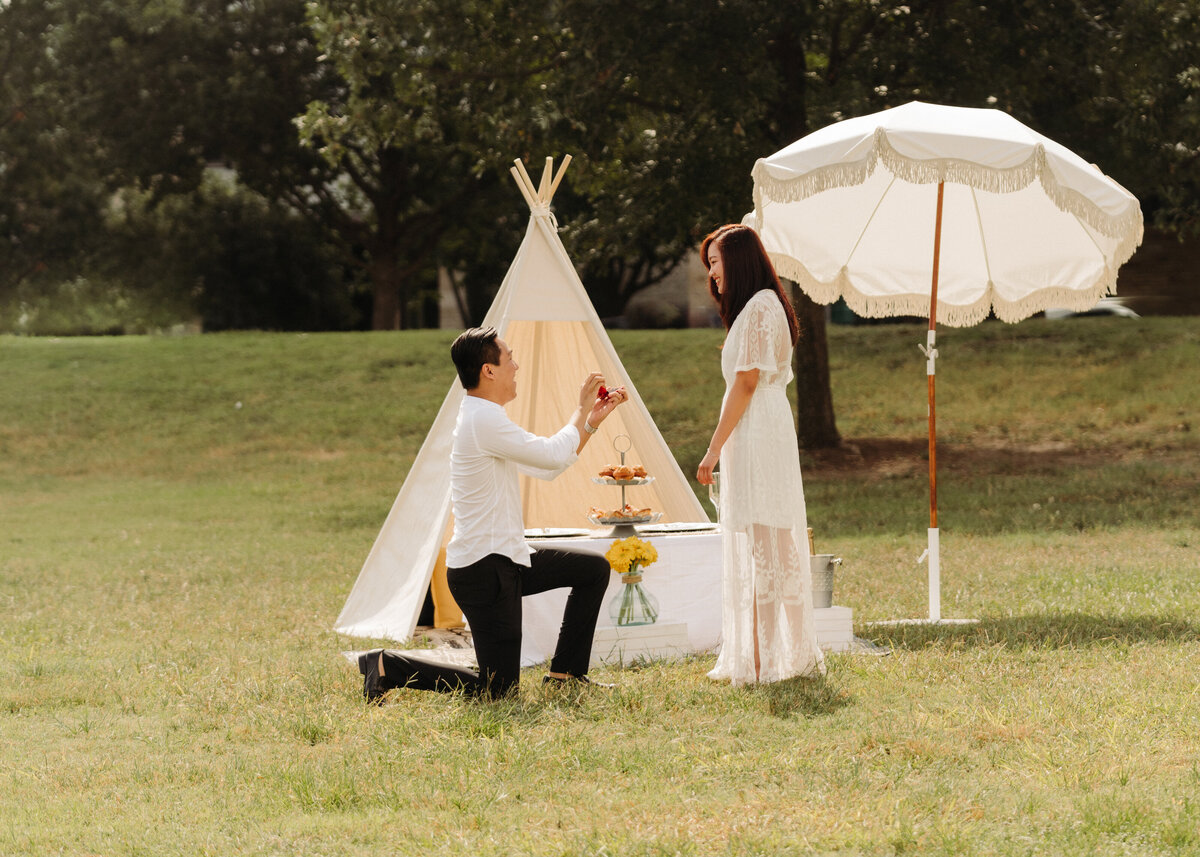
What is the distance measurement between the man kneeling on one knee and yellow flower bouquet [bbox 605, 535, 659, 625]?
64cm

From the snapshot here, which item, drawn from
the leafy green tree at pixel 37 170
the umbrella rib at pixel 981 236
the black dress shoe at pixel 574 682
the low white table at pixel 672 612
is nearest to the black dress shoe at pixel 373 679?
the black dress shoe at pixel 574 682

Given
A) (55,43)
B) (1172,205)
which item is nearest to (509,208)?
(55,43)

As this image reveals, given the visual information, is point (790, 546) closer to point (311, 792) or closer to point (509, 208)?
point (311, 792)

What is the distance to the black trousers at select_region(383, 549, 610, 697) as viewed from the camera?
5664 mm

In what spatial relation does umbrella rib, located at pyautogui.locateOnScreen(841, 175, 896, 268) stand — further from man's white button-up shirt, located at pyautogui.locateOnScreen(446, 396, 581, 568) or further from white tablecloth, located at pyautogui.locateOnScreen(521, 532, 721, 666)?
man's white button-up shirt, located at pyautogui.locateOnScreen(446, 396, 581, 568)

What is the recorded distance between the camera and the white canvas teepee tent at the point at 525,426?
765 cm

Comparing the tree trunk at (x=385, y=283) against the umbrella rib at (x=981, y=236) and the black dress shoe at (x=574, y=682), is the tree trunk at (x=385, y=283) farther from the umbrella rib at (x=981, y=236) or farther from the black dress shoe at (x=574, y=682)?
the black dress shoe at (x=574, y=682)

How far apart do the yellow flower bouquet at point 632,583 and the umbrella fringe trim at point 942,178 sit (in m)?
1.90

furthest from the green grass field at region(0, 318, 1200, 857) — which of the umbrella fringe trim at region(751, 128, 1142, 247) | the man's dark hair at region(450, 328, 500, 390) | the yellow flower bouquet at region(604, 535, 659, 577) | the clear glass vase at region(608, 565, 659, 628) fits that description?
the umbrella fringe trim at region(751, 128, 1142, 247)

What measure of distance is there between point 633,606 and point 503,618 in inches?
46.5

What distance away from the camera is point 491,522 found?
5.70m

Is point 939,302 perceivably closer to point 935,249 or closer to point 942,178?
point 935,249

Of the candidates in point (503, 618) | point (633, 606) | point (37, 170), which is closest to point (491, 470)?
point (503, 618)

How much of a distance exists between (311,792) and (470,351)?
6.54ft
